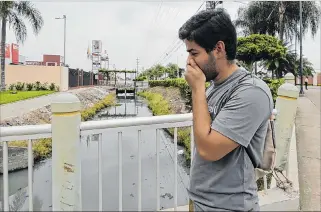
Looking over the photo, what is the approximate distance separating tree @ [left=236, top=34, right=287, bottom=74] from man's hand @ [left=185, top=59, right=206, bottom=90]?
41.8 ft

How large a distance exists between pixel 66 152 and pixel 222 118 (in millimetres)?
879

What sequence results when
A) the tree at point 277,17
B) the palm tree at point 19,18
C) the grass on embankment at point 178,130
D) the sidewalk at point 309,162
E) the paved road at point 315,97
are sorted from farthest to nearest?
the tree at point 277,17
the palm tree at point 19,18
the paved road at point 315,97
the grass on embankment at point 178,130
the sidewalk at point 309,162

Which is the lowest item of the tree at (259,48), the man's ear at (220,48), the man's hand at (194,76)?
the man's hand at (194,76)

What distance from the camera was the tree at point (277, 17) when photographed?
18156mm

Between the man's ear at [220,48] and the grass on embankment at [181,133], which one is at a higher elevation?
the man's ear at [220,48]

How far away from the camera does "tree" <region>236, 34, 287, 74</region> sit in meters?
13.4

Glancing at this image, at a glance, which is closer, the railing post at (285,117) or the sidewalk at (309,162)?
the railing post at (285,117)

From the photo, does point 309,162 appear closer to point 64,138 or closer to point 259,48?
point 64,138

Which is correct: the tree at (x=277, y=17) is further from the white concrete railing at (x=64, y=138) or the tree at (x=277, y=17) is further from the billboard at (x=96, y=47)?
the billboard at (x=96, y=47)

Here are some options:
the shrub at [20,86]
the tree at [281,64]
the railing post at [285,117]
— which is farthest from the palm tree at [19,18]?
the railing post at [285,117]

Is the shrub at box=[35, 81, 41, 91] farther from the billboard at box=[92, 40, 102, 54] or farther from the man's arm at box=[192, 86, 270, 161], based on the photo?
the billboard at box=[92, 40, 102, 54]

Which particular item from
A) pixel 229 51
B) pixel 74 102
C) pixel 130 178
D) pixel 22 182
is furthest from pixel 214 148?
pixel 22 182

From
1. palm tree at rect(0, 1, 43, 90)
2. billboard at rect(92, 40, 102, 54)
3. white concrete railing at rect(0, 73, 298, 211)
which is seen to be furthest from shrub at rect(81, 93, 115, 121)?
billboard at rect(92, 40, 102, 54)

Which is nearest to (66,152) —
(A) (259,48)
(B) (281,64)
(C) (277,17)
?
(A) (259,48)
